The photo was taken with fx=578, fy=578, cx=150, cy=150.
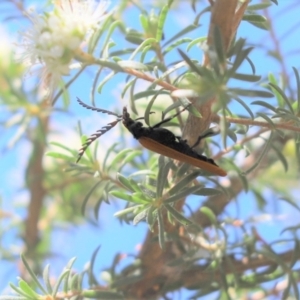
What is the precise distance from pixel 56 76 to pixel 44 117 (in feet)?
1.63

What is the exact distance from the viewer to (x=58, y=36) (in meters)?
0.45

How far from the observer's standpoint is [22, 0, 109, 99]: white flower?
0.45 meters

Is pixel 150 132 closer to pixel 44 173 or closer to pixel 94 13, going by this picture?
pixel 94 13

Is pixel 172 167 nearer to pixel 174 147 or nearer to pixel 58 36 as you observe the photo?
pixel 174 147

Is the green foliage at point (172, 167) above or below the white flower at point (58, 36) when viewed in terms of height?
below

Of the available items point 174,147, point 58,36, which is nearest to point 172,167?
point 174,147

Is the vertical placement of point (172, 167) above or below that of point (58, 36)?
below

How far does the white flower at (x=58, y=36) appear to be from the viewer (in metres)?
0.45

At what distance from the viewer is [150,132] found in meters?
0.52

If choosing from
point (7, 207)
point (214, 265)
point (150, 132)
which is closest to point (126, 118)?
point (150, 132)

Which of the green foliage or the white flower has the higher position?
the white flower

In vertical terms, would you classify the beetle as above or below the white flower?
below

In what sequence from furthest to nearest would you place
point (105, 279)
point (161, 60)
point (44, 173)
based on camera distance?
point (44, 173) < point (105, 279) < point (161, 60)

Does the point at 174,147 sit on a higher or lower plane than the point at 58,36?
lower
